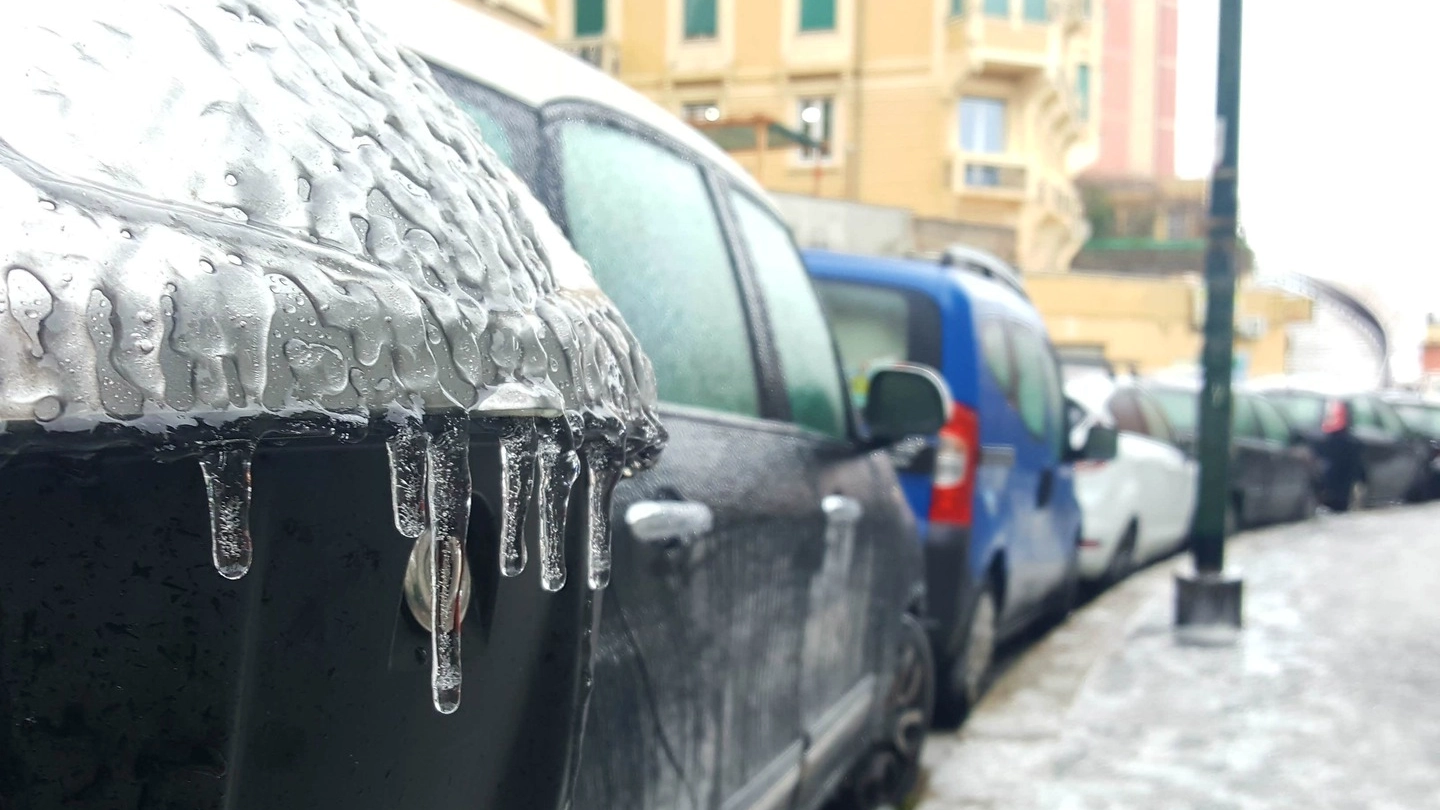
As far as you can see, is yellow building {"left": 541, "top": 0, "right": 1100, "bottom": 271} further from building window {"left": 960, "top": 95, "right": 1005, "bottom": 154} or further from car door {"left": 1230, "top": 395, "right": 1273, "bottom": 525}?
car door {"left": 1230, "top": 395, "right": 1273, "bottom": 525}

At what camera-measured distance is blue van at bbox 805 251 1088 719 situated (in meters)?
5.68

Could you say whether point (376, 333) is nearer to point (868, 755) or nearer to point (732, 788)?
point (732, 788)

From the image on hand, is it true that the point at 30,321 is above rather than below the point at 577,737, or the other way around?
above

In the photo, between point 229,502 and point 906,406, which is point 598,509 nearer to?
point 229,502

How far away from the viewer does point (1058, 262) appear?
39562mm

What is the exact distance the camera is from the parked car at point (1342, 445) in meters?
17.4

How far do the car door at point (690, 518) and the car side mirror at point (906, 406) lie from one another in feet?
2.04

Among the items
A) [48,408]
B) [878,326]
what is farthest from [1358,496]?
[48,408]

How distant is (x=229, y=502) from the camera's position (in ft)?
3.28

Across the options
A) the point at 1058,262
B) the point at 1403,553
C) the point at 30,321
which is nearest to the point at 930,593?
the point at 30,321

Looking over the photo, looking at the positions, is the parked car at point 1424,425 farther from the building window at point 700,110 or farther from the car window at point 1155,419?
the building window at point 700,110

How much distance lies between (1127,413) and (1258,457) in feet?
11.4

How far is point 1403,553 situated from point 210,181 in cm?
1249

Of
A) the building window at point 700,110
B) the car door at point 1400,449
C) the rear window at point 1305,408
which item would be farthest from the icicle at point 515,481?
the building window at point 700,110
